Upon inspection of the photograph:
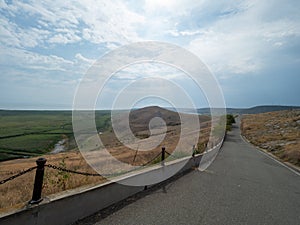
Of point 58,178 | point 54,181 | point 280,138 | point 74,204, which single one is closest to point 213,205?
point 74,204

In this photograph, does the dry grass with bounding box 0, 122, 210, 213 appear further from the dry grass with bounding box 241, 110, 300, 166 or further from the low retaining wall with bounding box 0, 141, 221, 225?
the dry grass with bounding box 241, 110, 300, 166

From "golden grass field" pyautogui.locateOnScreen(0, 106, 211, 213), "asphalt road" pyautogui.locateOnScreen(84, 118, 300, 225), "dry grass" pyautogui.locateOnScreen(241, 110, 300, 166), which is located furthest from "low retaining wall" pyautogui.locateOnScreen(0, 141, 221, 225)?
"dry grass" pyautogui.locateOnScreen(241, 110, 300, 166)

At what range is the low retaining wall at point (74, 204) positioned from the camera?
147 inches

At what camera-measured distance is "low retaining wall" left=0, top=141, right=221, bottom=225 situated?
3744 mm

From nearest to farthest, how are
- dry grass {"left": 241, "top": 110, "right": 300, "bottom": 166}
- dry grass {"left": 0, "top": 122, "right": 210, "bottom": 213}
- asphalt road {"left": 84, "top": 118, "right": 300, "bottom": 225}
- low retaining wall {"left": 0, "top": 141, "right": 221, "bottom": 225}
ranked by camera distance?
low retaining wall {"left": 0, "top": 141, "right": 221, "bottom": 225}
asphalt road {"left": 84, "top": 118, "right": 300, "bottom": 225}
dry grass {"left": 0, "top": 122, "right": 210, "bottom": 213}
dry grass {"left": 241, "top": 110, "right": 300, "bottom": 166}

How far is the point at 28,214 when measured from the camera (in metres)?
3.74

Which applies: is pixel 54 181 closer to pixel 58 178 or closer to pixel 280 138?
pixel 58 178

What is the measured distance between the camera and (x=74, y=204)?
4590mm

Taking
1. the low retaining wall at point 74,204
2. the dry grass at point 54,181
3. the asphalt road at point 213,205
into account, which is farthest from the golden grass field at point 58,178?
the asphalt road at point 213,205

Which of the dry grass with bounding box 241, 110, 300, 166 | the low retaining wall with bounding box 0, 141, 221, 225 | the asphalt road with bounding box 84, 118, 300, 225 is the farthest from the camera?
the dry grass with bounding box 241, 110, 300, 166

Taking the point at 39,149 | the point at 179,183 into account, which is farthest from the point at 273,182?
the point at 39,149

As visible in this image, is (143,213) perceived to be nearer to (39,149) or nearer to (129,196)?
(129,196)

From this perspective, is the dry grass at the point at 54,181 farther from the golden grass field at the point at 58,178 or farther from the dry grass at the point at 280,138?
the dry grass at the point at 280,138

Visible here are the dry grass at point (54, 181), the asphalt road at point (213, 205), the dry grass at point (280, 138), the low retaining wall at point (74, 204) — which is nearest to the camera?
the low retaining wall at point (74, 204)
